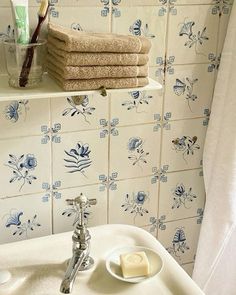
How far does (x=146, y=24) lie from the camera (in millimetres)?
1156

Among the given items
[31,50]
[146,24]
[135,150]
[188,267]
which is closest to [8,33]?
Result: [31,50]

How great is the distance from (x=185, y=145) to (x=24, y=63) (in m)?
0.52

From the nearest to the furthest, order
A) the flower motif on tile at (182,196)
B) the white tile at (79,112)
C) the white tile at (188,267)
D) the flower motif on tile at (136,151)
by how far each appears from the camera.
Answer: the white tile at (79,112) < the flower motif on tile at (136,151) < the flower motif on tile at (182,196) < the white tile at (188,267)

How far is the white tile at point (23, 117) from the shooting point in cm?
110

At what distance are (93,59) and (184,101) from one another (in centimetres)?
38

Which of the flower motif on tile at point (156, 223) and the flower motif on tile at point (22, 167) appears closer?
the flower motif on tile at point (22, 167)

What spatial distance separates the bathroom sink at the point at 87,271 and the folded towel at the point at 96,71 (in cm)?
41

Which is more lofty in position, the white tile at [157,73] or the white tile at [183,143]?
the white tile at [157,73]

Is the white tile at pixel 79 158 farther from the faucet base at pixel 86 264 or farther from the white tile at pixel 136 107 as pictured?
the faucet base at pixel 86 264

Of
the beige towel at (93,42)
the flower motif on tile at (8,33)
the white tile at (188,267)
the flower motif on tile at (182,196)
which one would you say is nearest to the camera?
the beige towel at (93,42)

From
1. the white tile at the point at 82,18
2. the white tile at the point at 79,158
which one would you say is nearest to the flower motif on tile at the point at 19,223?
the white tile at the point at 79,158

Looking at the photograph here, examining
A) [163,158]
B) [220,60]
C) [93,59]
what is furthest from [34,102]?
[220,60]

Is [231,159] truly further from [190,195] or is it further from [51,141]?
[51,141]

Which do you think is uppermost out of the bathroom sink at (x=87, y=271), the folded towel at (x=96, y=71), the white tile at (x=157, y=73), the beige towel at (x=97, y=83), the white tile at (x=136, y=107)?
the folded towel at (x=96, y=71)
